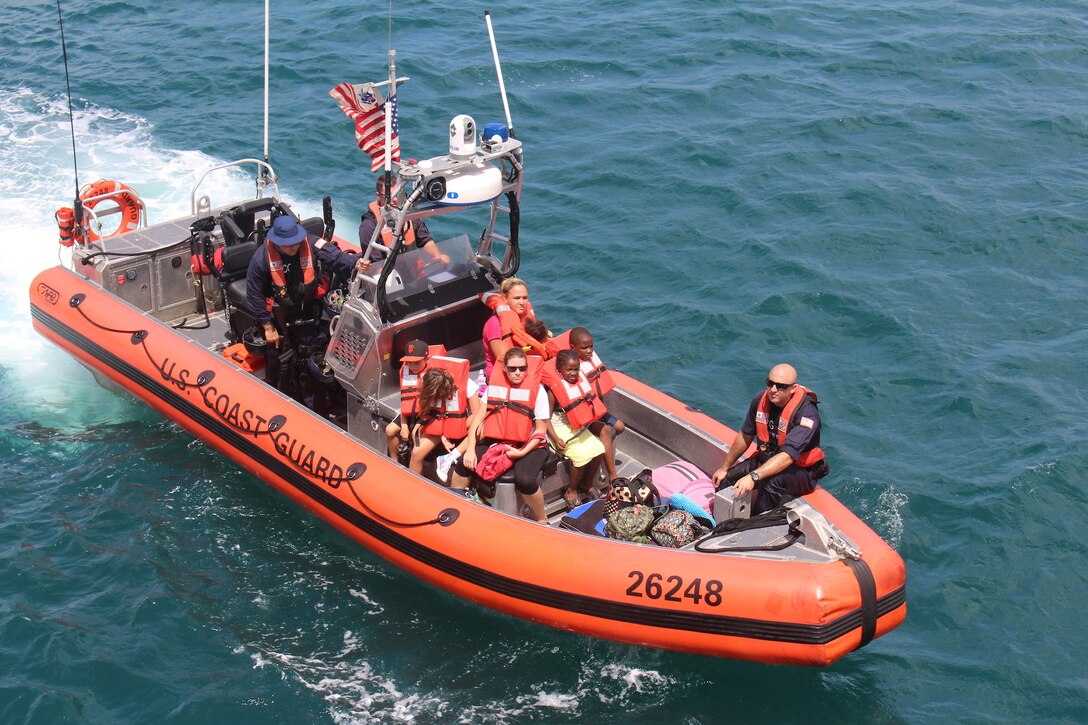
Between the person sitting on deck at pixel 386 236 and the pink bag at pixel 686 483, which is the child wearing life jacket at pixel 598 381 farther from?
the person sitting on deck at pixel 386 236

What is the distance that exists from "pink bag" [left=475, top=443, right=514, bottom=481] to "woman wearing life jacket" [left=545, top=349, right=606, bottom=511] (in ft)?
1.30

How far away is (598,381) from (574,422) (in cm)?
35

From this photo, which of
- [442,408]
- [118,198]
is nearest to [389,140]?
[442,408]

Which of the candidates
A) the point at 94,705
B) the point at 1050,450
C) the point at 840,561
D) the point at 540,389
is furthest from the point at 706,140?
the point at 94,705

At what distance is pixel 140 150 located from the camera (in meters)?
14.4

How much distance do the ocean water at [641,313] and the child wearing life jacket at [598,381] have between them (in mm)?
1304

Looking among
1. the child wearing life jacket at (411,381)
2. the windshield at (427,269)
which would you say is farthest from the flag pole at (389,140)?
the child wearing life jacket at (411,381)

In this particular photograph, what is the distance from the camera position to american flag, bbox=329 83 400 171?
8141 mm

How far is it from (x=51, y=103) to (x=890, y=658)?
13.1 meters

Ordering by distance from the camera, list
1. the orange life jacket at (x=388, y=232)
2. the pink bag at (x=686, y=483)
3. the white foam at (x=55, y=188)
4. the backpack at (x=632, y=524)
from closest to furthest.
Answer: the backpack at (x=632, y=524) → the pink bag at (x=686, y=483) → the orange life jacket at (x=388, y=232) → the white foam at (x=55, y=188)

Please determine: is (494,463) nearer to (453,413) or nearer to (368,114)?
(453,413)

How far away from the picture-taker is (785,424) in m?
7.25

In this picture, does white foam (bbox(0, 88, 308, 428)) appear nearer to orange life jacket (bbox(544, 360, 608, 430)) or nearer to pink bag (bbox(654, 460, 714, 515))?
orange life jacket (bbox(544, 360, 608, 430))

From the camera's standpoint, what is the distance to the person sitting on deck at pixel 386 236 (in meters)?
8.15
